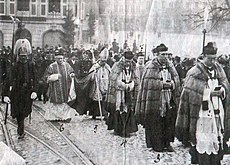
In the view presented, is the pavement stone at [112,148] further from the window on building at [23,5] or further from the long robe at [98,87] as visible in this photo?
the window on building at [23,5]

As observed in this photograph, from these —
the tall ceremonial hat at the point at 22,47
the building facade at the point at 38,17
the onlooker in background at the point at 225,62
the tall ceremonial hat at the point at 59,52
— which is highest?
the building facade at the point at 38,17

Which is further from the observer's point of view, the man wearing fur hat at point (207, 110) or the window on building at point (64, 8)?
the window on building at point (64, 8)

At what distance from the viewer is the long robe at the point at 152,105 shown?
340 centimetres

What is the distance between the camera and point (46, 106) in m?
3.42

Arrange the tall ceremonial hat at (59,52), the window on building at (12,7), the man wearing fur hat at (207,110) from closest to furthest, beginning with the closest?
the man wearing fur hat at (207,110)
the window on building at (12,7)
the tall ceremonial hat at (59,52)

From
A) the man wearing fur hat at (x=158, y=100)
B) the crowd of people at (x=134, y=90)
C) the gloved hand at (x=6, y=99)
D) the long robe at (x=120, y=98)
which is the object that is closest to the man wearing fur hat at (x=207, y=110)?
the crowd of people at (x=134, y=90)

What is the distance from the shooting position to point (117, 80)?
3469 mm

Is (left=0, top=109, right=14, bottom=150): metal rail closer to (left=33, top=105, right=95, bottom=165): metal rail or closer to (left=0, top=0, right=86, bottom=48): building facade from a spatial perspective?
(left=33, top=105, right=95, bottom=165): metal rail

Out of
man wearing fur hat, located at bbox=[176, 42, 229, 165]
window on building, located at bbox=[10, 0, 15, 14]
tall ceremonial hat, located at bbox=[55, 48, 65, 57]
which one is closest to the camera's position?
man wearing fur hat, located at bbox=[176, 42, 229, 165]

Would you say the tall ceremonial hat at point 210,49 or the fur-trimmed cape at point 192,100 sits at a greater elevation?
the tall ceremonial hat at point 210,49

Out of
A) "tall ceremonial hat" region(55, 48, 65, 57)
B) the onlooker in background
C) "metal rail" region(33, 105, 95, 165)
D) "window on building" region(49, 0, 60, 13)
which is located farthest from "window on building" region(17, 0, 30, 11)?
the onlooker in background

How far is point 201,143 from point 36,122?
3.70 feet

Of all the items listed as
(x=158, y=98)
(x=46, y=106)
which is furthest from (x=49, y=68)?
(x=158, y=98)

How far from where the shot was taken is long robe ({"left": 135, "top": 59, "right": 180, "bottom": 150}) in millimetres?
3396
